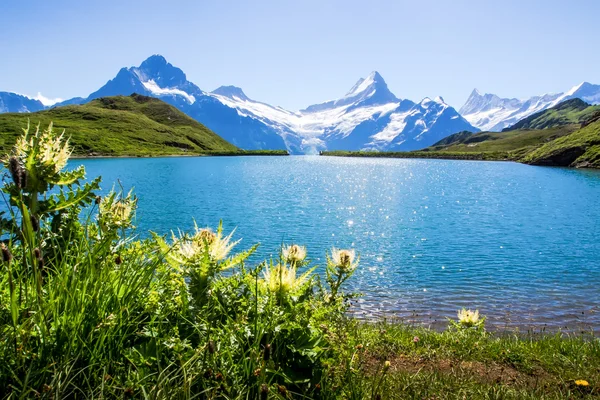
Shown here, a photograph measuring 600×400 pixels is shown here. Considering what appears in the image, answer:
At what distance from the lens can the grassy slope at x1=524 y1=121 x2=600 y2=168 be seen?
461 feet

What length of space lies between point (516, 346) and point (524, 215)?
142ft

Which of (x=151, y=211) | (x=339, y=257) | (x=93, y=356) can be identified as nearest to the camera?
(x=93, y=356)

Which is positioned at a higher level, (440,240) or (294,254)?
(294,254)

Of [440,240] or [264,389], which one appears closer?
[264,389]

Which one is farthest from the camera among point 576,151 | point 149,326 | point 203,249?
point 576,151

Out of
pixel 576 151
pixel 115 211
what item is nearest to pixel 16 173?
pixel 115 211

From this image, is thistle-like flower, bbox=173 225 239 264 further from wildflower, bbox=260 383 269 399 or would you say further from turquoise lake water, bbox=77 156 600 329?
turquoise lake water, bbox=77 156 600 329

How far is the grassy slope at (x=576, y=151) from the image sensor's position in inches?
5527

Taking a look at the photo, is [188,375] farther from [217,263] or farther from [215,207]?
[215,207]

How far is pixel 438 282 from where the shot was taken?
73.0ft

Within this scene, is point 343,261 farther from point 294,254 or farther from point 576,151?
point 576,151

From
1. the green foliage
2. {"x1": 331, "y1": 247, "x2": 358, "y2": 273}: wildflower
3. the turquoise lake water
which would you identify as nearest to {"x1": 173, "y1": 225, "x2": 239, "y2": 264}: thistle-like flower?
the green foliage

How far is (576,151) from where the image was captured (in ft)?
489

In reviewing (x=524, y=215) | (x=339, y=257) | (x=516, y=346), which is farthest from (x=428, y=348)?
(x=524, y=215)
